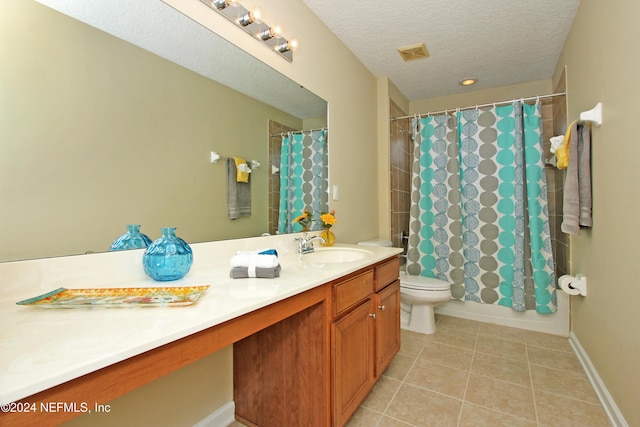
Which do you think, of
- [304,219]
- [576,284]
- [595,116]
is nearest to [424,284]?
[576,284]

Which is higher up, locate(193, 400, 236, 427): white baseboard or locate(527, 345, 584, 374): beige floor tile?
locate(193, 400, 236, 427): white baseboard

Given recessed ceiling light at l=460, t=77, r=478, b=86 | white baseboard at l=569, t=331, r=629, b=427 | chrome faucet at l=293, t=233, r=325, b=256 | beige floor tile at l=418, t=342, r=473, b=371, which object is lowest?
beige floor tile at l=418, t=342, r=473, b=371

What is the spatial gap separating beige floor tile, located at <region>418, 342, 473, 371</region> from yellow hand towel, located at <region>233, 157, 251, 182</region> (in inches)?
67.1

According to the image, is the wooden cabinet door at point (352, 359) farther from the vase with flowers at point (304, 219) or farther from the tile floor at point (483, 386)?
the vase with flowers at point (304, 219)

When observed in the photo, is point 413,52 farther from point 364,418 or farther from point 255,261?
point 364,418

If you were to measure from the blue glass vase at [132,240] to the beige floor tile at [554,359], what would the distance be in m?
2.43

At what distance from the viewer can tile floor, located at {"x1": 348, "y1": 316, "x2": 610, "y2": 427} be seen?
57.4 inches

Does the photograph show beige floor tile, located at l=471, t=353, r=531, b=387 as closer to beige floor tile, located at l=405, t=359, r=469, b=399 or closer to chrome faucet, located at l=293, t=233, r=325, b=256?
beige floor tile, located at l=405, t=359, r=469, b=399

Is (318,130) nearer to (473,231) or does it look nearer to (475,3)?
(475,3)

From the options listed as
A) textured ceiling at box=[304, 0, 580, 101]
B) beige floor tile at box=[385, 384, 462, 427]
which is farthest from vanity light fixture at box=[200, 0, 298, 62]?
beige floor tile at box=[385, 384, 462, 427]

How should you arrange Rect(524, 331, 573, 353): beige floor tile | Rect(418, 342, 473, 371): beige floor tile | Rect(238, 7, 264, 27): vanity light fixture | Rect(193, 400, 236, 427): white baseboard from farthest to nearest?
Rect(524, 331, 573, 353): beige floor tile → Rect(418, 342, 473, 371): beige floor tile → Rect(238, 7, 264, 27): vanity light fixture → Rect(193, 400, 236, 427): white baseboard

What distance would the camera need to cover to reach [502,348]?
221 cm

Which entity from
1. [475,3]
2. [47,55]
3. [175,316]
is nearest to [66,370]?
[175,316]

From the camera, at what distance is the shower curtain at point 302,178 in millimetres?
1778
